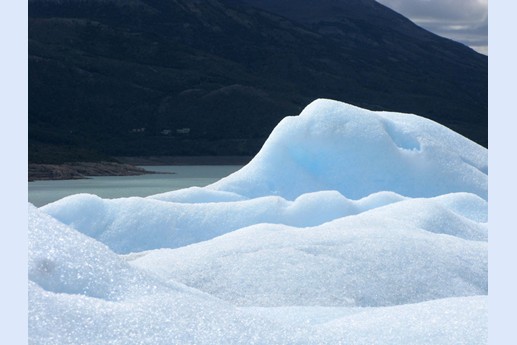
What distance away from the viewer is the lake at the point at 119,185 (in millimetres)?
27234

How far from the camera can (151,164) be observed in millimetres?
57344

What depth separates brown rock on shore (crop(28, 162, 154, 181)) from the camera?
4047cm

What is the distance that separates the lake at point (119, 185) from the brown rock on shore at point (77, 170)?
939mm

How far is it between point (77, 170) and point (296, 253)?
3855 cm

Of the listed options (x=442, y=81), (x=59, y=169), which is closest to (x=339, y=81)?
(x=442, y=81)

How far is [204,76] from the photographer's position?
6775 cm

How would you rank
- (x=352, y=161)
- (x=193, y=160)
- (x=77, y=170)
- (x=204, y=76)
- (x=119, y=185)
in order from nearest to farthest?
(x=352, y=161) → (x=119, y=185) → (x=77, y=170) → (x=193, y=160) → (x=204, y=76)

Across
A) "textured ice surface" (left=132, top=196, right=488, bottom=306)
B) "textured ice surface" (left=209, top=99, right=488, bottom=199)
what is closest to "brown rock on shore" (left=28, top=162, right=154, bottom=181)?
"textured ice surface" (left=209, top=99, right=488, bottom=199)

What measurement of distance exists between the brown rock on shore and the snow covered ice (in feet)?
96.5

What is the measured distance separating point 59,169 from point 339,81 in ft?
136

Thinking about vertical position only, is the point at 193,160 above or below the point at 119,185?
below

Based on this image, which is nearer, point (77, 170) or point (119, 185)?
point (119, 185)

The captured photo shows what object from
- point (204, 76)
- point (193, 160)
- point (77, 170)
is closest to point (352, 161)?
point (77, 170)

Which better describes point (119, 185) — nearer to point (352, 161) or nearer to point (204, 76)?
point (352, 161)
